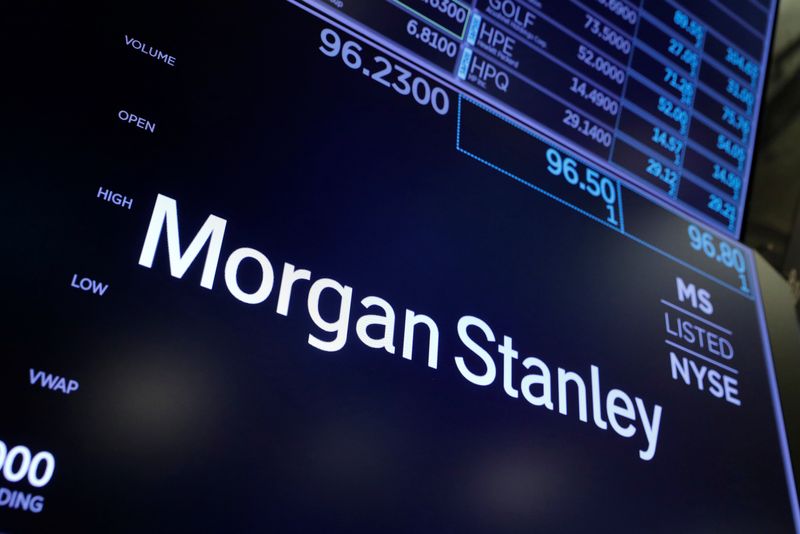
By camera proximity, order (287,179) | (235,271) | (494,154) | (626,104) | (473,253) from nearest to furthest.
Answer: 1. (235,271)
2. (287,179)
3. (473,253)
4. (494,154)
5. (626,104)

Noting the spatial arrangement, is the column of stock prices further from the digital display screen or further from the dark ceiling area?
the dark ceiling area

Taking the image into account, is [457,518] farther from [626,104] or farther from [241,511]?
[626,104]

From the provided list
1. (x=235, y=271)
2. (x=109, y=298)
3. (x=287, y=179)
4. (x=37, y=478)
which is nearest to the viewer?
(x=37, y=478)

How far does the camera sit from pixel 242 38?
114 centimetres

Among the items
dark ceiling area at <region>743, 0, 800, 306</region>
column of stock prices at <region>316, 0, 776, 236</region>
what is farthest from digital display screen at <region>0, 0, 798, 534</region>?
dark ceiling area at <region>743, 0, 800, 306</region>

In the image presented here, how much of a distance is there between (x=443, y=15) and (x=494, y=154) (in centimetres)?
27

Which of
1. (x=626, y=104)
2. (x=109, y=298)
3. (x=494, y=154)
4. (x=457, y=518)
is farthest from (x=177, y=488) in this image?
(x=626, y=104)

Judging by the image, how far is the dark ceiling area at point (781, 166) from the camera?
3163 mm

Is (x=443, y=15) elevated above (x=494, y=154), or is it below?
above

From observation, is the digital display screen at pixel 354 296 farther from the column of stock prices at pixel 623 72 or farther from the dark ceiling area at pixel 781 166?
the dark ceiling area at pixel 781 166

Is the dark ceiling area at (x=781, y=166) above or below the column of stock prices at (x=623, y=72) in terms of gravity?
above

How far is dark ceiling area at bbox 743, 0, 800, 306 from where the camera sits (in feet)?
10.4

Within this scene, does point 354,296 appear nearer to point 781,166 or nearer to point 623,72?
point 623,72

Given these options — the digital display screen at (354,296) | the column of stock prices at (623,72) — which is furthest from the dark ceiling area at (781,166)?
the digital display screen at (354,296)
